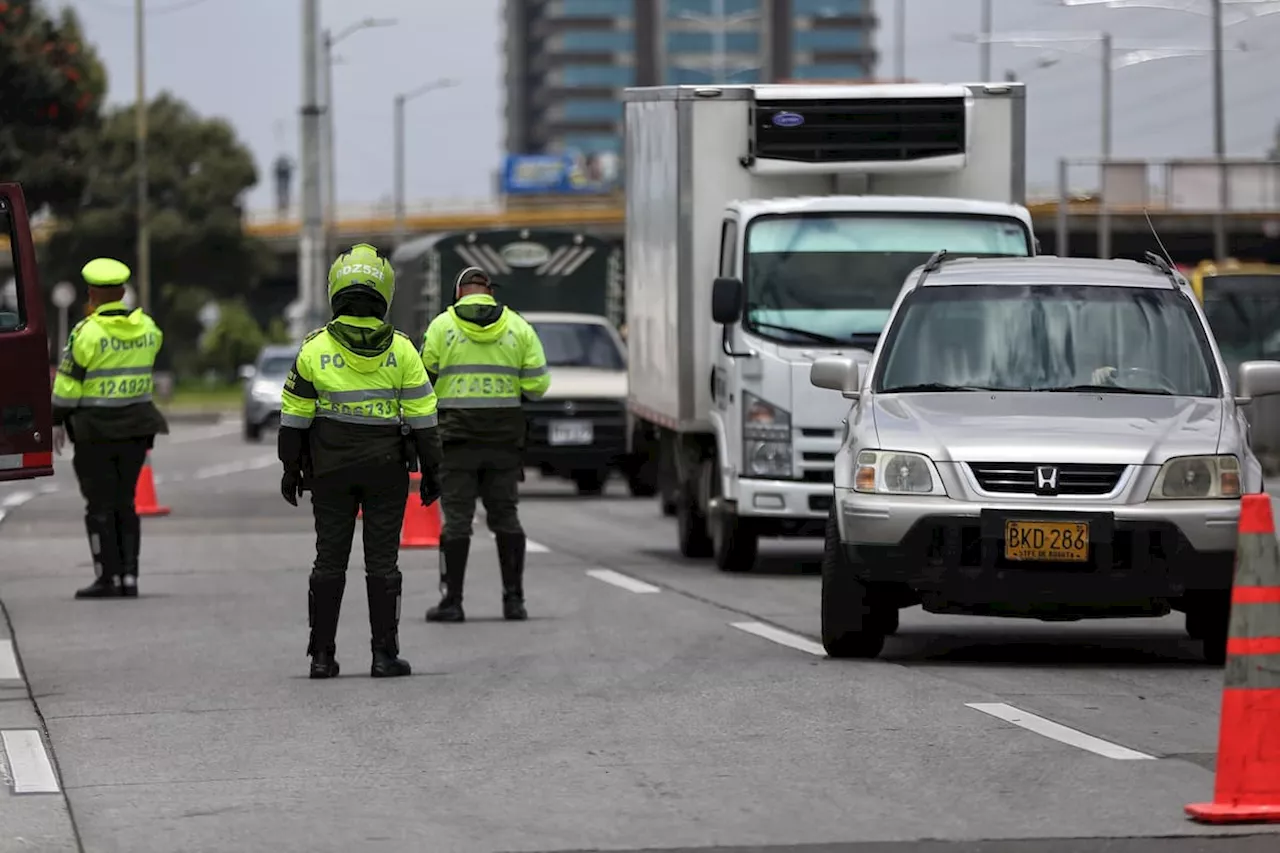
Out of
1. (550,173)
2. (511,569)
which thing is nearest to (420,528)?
(511,569)

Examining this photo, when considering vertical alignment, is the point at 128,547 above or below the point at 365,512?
below

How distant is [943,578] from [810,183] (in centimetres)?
744

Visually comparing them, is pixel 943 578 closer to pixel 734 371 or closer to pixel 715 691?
pixel 715 691

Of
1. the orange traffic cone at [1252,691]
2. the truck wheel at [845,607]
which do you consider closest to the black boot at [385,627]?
the truck wheel at [845,607]

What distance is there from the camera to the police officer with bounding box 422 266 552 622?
581 inches

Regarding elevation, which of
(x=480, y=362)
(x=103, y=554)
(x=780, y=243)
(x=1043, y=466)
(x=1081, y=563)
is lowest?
(x=103, y=554)

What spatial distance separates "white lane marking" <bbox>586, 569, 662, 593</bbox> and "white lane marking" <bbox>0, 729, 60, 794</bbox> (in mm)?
6763

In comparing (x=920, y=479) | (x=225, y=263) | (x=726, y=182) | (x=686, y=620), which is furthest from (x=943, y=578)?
(x=225, y=263)

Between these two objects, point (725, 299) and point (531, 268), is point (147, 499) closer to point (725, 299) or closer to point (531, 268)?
point (531, 268)

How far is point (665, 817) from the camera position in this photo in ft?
26.8

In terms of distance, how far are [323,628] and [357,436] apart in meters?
0.81

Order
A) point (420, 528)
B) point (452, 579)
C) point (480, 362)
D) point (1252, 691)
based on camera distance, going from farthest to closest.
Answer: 1. point (420, 528)
2. point (452, 579)
3. point (480, 362)
4. point (1252, 691)

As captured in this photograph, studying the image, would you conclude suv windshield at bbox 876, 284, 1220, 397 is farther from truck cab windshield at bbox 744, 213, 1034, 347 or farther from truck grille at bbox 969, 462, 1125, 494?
truck cab windshield at bbox 744, 213, 1034, 347

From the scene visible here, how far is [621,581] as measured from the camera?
17438mm
